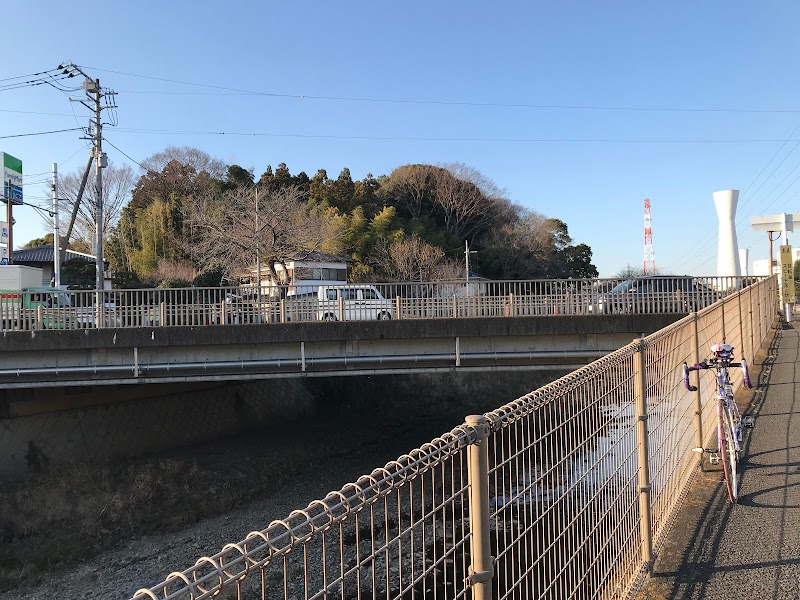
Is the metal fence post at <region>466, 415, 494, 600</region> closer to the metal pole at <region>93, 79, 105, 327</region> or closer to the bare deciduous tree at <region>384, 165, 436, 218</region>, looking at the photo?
the metal pole at <region>93, 79, 105, 327</region>

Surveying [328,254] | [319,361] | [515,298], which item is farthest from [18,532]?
[328,254]

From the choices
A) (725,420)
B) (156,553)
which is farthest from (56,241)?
(725,420)

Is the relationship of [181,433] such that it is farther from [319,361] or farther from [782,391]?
[782,391]

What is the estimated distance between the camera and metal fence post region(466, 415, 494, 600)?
7.17ft

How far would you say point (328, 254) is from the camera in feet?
129

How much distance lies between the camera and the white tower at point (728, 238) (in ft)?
85.5

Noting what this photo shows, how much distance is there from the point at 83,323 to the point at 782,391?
14.8 m

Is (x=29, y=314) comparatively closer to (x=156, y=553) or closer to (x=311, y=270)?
(x=156, y=553)

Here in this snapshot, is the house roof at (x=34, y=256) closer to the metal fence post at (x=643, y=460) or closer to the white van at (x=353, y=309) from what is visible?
the white van at (x=353, y=309)

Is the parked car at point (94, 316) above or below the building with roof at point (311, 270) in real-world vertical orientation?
below

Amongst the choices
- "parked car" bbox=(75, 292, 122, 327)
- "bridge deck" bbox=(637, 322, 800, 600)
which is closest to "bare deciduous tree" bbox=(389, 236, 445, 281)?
"parked car" bbox=(75, 292, 122, 327)

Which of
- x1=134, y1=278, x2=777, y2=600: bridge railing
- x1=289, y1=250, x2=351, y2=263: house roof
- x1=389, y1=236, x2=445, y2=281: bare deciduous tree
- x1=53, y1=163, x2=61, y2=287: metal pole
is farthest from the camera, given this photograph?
x1=389, y1=236, x2=445, y2=281: bare deciduous tree

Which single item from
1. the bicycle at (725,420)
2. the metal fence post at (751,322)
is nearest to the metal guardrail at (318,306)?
the metal fence post at (751,322)

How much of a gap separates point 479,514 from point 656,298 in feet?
44.4
